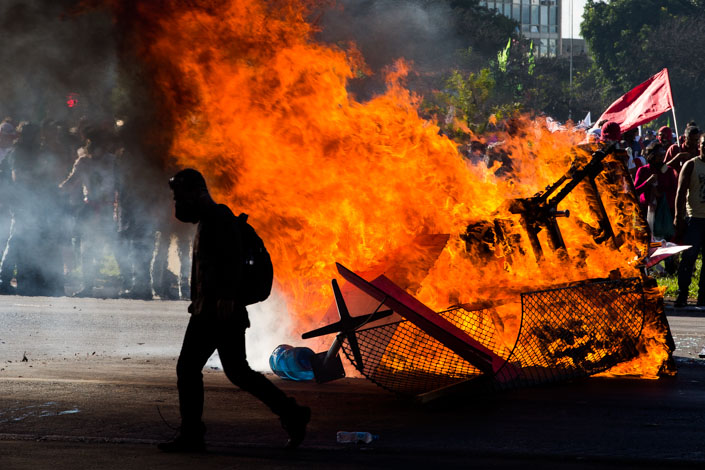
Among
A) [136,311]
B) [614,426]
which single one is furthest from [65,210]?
[614,426]

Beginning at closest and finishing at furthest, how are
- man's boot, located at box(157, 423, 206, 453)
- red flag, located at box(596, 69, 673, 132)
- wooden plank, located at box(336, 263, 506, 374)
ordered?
1. man's boot, located at box(157, 423, 206, 453)
2. wooden plank, located at box(336, 263, 506, 374)
3. red flag, located at box(596, 69, 673, 132)

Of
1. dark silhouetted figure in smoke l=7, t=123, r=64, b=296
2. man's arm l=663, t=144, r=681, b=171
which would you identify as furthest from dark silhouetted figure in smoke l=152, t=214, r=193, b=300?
man's arm l=663, t=144, r=681, b=171

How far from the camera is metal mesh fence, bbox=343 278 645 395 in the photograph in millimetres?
6875

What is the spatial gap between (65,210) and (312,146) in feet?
26.0

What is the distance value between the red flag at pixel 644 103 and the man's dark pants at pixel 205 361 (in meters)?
10.0

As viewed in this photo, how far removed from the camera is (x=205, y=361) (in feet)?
18.0

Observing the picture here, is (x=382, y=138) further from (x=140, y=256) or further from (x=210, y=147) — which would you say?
(x=140, y=256)

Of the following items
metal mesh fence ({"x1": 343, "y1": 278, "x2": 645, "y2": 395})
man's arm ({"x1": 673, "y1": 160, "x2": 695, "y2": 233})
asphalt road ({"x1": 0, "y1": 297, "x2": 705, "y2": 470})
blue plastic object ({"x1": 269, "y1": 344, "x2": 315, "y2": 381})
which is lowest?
A: asphalt road ({"x1": 0, "y1": 297, "x2": 705, "y2": 470})

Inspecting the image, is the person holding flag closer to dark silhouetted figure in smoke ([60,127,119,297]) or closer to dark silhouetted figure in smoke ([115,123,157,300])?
dark silhouetted figure in smoke ([115,123,157,300])

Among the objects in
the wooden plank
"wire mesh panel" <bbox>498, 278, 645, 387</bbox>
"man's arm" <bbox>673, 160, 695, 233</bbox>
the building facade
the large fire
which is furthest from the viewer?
the building facade

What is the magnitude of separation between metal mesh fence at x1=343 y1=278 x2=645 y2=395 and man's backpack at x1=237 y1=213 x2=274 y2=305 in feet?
4.16

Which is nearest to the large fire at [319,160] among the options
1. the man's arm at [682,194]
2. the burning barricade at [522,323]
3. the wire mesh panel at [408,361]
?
the burning barricade at [522,323]

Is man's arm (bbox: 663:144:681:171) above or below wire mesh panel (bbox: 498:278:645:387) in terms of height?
above

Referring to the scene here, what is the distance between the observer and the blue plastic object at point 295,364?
767 cm
